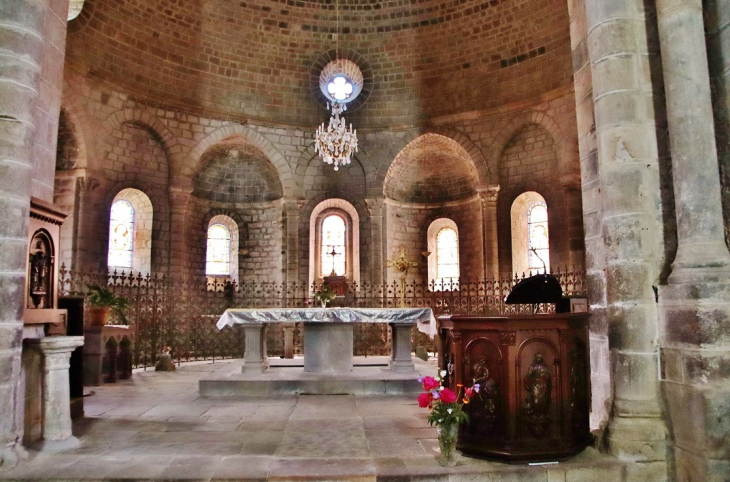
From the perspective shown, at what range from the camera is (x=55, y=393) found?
5.03 metres

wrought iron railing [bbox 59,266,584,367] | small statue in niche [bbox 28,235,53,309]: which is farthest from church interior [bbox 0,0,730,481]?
small statue in niche [bbox 28,235,53,309]

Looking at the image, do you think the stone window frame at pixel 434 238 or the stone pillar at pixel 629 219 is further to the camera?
the stone window frame at pixel 434 238

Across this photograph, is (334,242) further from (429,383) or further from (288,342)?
(429,383)

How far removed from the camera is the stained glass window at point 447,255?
16617 mm

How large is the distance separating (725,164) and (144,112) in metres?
13.0

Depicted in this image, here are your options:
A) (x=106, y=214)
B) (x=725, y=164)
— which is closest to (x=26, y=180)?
(x=725, y=164)

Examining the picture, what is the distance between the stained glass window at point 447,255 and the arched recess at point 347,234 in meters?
2.54

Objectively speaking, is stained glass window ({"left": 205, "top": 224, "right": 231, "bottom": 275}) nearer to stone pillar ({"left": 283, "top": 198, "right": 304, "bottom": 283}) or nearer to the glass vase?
stone pillar ({"left": 283, "top": 198, "right": 304, "bottom": 283})

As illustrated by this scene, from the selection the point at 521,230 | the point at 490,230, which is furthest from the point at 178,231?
the point at 521,230

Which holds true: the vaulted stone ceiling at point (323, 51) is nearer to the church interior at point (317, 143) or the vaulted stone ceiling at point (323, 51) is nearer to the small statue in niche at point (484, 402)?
the church interior at point (317, 143)

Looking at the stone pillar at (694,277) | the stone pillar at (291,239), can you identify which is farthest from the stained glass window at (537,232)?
the stone pillar at (694,277)

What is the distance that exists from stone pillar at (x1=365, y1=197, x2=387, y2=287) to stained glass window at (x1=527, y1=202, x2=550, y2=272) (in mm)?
3905

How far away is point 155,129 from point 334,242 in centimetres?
566

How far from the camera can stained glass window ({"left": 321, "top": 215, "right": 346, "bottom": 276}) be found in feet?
53.8
